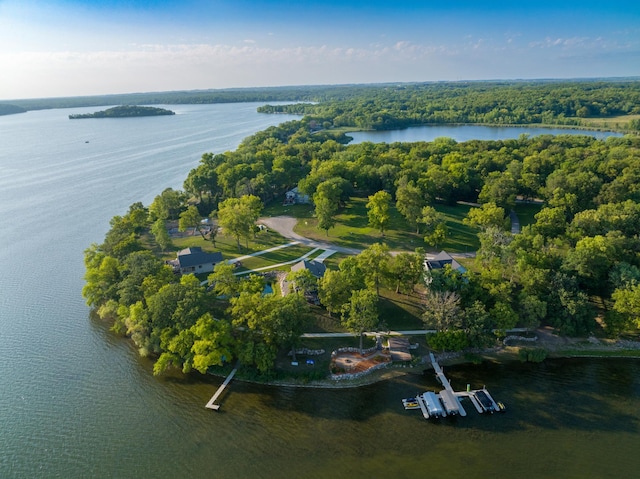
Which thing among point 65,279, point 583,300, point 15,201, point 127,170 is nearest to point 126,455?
point 65,279

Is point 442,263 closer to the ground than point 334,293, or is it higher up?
higher up

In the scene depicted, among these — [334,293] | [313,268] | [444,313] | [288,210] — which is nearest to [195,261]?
[313,268]

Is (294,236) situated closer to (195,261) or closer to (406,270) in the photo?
(195,261)

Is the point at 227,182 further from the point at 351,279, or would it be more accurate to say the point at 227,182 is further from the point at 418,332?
the point at 418,332

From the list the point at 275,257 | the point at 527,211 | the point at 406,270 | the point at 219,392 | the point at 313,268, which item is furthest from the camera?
the point at 527,211

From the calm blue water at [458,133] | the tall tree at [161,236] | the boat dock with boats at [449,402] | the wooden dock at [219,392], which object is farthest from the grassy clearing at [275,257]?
the calm blue water at [458,133]

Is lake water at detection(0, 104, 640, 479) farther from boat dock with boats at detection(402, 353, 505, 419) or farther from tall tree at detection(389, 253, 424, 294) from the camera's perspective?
tall tree at detection(389, 253, 424, 294)

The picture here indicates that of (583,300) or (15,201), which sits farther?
(15,201)
